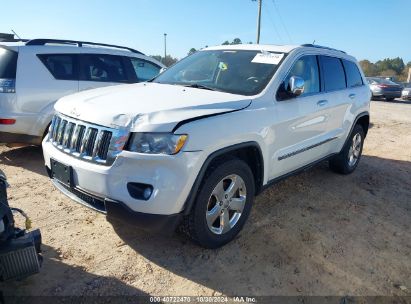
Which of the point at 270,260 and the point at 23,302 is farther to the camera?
the point at 270,260

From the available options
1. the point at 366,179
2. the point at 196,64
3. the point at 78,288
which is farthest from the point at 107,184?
the point at 366,179

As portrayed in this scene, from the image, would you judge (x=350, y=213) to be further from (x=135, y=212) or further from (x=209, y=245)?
(x=135, y=212)

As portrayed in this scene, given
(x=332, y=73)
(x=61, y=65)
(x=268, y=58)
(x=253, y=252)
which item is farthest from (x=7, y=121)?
(x=332, y=73)

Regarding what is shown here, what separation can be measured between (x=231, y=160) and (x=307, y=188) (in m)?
2.25

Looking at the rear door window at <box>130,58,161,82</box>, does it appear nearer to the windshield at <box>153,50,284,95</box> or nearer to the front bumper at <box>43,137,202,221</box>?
the windshield at <box>153,50,284,95</box>

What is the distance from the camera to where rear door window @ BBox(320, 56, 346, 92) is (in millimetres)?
4729

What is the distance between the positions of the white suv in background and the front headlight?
10.9ft

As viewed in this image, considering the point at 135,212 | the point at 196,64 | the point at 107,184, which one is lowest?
the point at 135,212

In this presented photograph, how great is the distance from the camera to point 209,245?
3244 millimetres

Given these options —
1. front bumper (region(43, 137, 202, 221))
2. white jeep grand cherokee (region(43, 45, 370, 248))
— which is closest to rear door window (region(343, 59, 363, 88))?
white jeep grand cherokee (region(43, 45, 370, 248))

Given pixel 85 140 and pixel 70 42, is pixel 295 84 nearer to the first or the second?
pixel 85 140

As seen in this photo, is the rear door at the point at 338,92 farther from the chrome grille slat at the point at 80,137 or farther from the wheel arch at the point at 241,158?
the chrome grille slat at the point at 80,137

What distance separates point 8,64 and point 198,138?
151 inches

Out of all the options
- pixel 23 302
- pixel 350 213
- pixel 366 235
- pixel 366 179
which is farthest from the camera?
pixel 366 179
